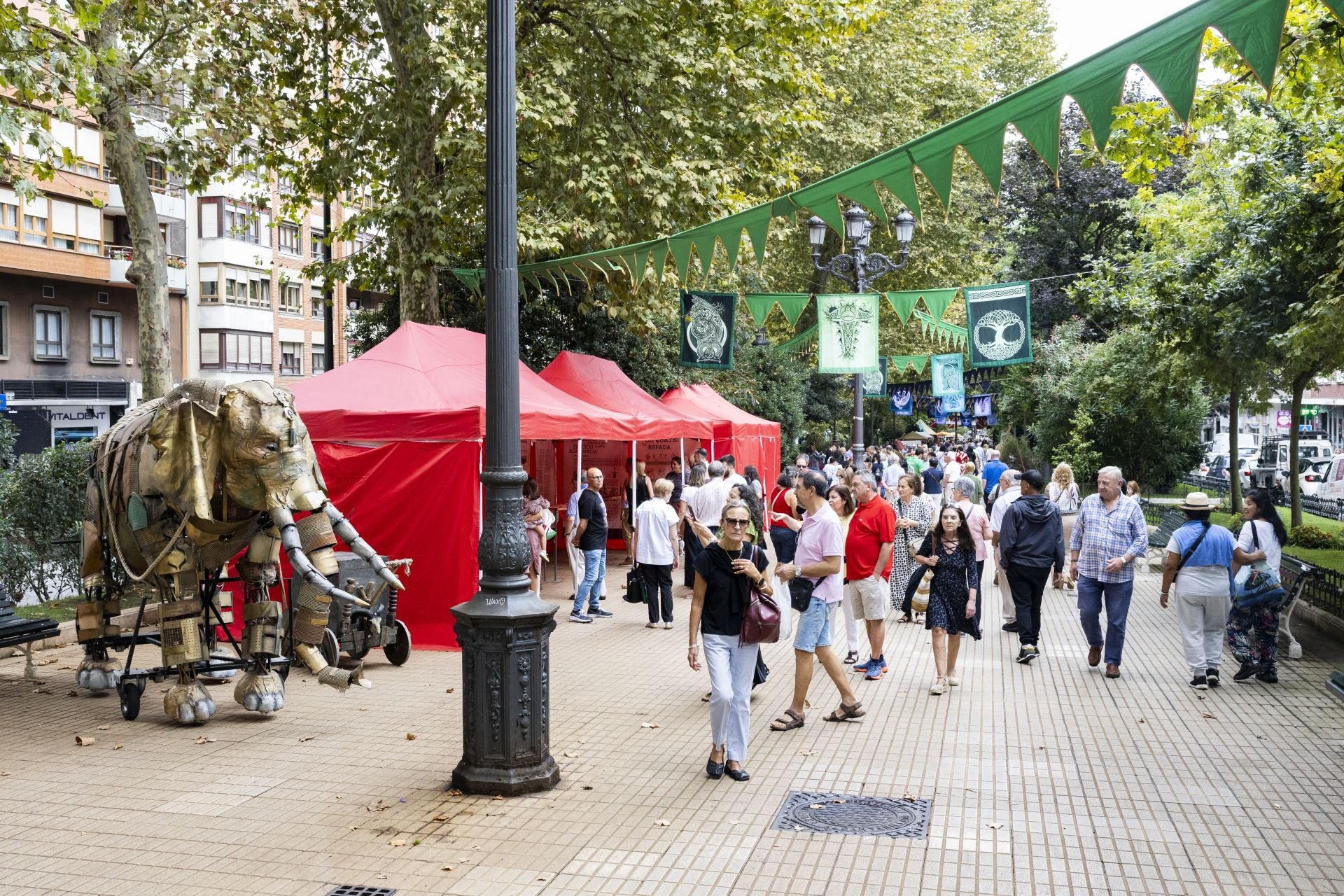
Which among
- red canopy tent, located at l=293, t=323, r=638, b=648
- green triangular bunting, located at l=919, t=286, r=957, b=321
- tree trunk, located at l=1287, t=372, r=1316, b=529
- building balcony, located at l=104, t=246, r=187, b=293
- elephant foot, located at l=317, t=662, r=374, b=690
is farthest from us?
building balcony, located at l=104, t=246, r=187, b=293

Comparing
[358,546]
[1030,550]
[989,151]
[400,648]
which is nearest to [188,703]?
[358,546]

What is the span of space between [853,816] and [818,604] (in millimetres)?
2064

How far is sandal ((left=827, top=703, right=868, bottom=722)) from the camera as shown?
29.5 feet

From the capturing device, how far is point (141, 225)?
15328 mm

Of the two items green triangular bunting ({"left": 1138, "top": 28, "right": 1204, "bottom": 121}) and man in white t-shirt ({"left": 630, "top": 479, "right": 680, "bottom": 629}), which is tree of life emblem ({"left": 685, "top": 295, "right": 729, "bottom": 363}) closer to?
man in white t-shirt ({"left": 630, "top": 479, "right": 680, "bottom": 629})

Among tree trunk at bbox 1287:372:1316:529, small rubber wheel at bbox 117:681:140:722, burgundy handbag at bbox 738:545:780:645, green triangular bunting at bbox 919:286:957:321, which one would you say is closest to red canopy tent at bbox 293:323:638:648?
small rubber wheel at bbox 117:681:140:722

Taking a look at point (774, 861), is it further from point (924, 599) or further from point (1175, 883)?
point (924, 599)

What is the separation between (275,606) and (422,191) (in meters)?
10.3

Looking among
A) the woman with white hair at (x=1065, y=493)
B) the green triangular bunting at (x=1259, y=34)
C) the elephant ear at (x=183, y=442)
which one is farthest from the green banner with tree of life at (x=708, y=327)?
the green triangular bunting at (x=1259, y=34)

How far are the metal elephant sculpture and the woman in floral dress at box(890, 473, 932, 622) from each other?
5570 mm

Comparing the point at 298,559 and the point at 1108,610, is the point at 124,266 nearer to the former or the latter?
the point at 298,559

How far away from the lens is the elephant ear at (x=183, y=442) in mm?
8859

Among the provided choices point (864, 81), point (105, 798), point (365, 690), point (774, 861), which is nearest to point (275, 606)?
point (365, 690)

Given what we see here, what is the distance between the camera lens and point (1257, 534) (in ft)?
34.2
